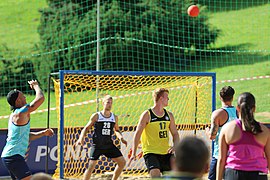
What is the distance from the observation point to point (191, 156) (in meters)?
3.93

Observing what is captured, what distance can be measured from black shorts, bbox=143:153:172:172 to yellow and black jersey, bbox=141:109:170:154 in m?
0.06

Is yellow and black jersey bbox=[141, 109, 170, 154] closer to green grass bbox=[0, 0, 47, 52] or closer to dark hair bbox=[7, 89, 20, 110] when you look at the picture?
dark hair bbox=[7, 89, 20, 110]

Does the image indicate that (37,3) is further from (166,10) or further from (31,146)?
(31,146)

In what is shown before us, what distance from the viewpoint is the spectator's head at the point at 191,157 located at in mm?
3934

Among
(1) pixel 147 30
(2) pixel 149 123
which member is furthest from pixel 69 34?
(2) pixel 149 123

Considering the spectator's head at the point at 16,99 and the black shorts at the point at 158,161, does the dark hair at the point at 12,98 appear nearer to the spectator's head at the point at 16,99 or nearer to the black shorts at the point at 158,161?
the spectator's head at the point at 16,99

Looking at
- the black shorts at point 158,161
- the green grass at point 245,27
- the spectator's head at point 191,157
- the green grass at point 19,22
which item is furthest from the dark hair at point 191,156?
the green grass at point 19,22

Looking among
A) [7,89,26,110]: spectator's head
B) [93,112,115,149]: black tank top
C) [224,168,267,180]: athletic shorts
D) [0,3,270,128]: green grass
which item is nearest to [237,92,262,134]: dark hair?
[224,168,267,180]: athletic shorts

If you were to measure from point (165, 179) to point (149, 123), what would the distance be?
473 cm

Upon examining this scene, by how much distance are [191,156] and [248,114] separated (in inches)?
96.5

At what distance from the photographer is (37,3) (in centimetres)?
3416

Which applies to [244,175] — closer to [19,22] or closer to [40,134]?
[40,134]

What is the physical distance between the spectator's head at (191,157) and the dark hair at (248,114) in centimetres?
231

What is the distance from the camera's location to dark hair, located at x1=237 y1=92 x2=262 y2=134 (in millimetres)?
6223
